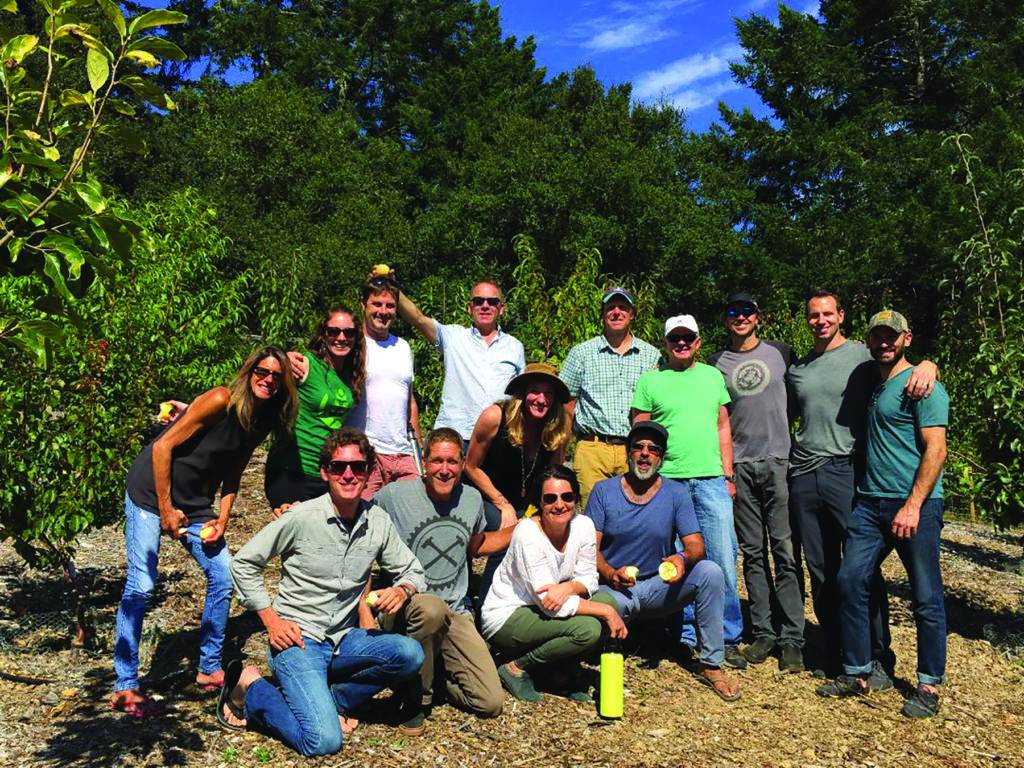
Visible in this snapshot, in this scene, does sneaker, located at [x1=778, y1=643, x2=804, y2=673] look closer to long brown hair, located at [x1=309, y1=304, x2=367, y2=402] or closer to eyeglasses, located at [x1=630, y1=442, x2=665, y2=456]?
eyeglasses, located at [x1=630, y1=442, x2=665, y2=456]

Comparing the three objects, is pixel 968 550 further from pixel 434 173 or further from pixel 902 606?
pixel 434 173

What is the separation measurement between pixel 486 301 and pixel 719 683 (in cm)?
272

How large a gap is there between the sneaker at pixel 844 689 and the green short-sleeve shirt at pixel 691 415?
139cm

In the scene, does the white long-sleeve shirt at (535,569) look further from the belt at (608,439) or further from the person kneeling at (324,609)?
the belt at (608,439)

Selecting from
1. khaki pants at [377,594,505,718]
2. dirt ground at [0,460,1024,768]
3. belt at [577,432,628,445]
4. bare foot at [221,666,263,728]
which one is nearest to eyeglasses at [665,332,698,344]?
belt at [577,432,628,445]

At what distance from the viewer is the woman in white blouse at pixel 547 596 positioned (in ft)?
15.4

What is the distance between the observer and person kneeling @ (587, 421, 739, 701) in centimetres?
504

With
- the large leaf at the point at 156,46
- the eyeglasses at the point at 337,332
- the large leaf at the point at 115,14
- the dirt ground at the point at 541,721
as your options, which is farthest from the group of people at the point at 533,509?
the large leaf at the point at 115,14

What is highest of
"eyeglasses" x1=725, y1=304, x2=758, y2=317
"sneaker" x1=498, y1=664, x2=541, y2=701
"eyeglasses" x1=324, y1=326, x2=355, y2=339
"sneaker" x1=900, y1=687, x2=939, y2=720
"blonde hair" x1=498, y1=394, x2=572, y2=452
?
"eyeglasses" x1=725, y1=304, x2=758, y2=317

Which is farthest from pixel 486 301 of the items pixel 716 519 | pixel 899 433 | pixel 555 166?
pixel 555 166

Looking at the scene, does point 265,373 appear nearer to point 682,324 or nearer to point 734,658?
point 682,324

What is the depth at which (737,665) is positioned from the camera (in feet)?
17.8

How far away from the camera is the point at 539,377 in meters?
5.02

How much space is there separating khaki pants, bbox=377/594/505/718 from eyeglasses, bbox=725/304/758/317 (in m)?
2.56
